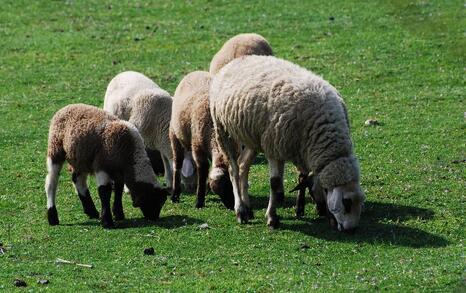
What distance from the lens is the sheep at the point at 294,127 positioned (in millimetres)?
14234

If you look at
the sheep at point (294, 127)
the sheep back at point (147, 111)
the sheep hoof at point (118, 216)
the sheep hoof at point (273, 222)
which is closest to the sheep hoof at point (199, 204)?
the sheep at point (294, 127)

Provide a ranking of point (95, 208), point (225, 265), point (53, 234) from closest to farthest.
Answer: point (225, 265), point (53, 234), point (95, 208)

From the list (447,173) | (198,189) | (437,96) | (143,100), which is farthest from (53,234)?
(437,96)

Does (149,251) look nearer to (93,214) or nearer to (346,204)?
(93,214)

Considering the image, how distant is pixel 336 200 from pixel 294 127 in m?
1.14

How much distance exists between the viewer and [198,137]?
16.4 m

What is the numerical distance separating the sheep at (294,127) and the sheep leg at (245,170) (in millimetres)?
184

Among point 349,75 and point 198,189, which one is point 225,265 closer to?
point 198,189

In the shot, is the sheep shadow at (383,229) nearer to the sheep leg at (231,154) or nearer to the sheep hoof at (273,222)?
the sheep hoof at (273,222)

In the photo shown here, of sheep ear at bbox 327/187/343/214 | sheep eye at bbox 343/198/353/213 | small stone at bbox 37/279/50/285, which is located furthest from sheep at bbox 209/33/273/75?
small stone at bbox 37/279/50/285

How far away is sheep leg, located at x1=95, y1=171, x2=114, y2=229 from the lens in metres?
15.2

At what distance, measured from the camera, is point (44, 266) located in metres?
13.3

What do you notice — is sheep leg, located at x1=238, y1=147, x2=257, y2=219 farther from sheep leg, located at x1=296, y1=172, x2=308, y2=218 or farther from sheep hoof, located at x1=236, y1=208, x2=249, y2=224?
sheep leg, located at x1=296, y1=172, x2=308, y2=218

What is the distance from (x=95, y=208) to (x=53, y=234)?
132 centimetres
